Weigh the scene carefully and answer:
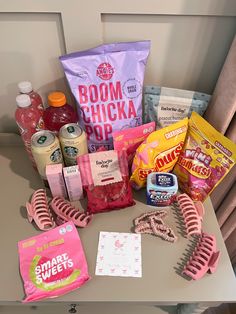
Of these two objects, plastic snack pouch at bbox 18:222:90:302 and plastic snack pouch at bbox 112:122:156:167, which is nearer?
plastic snack pouch at bbox 18:222:90:302

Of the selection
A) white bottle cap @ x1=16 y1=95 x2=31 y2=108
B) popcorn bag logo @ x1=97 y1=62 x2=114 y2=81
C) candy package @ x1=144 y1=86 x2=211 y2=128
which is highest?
popcorn bag logo @ x1=97 y1=62 x2=114 y2=81

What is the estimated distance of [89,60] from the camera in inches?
27.6

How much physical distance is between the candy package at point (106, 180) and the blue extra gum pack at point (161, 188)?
0.07 meters

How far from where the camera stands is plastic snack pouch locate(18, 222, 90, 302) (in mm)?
611

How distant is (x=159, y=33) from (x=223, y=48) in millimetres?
177

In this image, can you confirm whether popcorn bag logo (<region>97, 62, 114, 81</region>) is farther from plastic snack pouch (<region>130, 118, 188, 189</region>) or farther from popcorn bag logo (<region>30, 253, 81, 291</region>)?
popcorn bag logo (<region>30, 253, 81, 291</region>)

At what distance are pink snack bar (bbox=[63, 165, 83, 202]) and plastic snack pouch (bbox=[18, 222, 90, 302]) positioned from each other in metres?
0.09

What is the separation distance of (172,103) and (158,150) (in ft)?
0.47

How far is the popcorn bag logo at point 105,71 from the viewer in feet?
2.34

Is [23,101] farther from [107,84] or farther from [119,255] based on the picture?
[119,255]

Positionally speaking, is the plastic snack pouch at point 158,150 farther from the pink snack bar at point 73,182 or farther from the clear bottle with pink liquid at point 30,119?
the clear bottle with pink liquid at point 30,119

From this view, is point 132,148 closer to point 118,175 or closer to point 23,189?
point 118,175

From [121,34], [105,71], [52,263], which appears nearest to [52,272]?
[52,263]

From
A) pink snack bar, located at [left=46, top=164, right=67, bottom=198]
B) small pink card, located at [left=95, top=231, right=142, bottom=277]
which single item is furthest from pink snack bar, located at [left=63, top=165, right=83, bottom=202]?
small pink card, located at [left=95, top=231, right=142, bottom=277]
